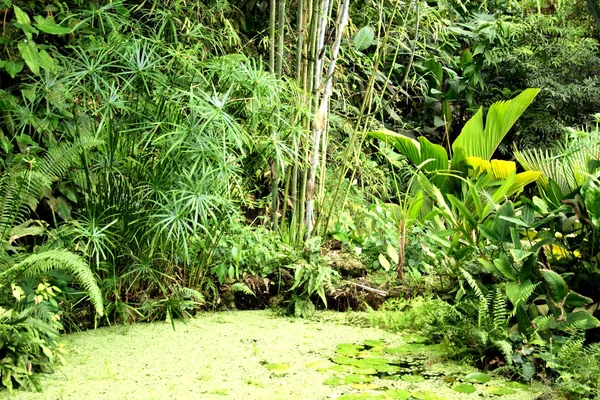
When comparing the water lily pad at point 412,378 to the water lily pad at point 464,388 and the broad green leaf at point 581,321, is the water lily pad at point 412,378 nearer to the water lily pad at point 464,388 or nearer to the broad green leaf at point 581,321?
the water lily pad at point 464,388

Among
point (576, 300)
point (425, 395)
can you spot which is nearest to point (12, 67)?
point (425, 395)

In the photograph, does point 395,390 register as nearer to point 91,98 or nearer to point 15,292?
point 15,292

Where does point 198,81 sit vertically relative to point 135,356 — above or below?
above

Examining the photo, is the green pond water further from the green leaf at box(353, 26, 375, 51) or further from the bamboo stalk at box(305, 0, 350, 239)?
the green leaf at box(353, 26, 375, 51)

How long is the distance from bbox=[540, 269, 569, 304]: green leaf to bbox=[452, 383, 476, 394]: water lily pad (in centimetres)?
51

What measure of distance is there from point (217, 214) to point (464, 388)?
1413 millimetres

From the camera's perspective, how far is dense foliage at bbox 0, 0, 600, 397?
2.71m

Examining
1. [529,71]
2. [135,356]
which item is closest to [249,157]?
[135,356]

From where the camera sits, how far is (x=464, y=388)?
253 cm

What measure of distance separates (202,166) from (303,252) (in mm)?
881

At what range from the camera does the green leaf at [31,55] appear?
115 inches

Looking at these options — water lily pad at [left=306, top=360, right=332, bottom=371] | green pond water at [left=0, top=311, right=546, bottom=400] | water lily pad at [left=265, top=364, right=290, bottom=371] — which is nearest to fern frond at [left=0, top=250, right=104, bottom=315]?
green pond water at [left=0, top=311, right=546, bottom=400]

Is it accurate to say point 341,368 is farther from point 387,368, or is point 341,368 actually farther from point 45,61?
point 45,61

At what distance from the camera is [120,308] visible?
317 centimetres
